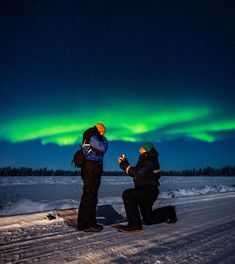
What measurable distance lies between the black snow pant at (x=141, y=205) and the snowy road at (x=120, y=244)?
0.15 metres

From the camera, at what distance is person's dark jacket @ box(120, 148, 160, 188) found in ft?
15.7

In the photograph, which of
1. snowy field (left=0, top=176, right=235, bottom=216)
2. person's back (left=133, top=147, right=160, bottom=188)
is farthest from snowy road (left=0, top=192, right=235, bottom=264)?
snowy field (left=0, top=176, right=235, bottom=216)

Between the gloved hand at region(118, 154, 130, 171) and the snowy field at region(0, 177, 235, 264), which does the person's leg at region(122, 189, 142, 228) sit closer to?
the snowy field at region(0, 177, 235, 264)

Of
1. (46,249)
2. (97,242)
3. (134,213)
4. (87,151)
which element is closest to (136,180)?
(134,213)

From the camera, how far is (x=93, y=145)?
4652 millimetres

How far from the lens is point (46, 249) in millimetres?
3389

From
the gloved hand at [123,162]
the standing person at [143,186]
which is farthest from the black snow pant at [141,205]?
the gloved hand at [123,162]

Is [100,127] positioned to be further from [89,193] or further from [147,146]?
[89,193]

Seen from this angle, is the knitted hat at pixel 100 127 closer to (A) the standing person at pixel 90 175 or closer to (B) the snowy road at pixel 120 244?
(A) the standing person at pixel 90 175

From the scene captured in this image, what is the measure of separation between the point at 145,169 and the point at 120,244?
1471 mm

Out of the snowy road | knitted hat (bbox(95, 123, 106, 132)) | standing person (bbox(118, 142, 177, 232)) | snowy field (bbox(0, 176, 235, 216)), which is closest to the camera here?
the snowy road

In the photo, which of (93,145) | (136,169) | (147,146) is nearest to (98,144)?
(93,145)

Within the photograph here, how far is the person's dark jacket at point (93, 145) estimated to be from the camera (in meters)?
4.65

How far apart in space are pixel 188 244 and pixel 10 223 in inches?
119
